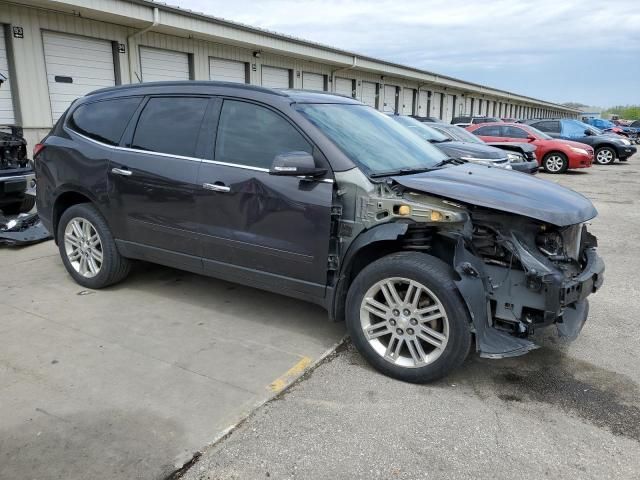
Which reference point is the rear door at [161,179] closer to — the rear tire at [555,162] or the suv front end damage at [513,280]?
the suv front end damage at [513,280]

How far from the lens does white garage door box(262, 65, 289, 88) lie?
17.6m

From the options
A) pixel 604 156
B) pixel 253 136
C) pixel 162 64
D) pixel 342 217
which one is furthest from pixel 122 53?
pixel 604 156

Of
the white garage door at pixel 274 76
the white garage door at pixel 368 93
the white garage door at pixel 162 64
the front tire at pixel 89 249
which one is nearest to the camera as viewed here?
the front tire at pixel 89 249

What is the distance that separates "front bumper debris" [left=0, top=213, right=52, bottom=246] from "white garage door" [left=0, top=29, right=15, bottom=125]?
531cm

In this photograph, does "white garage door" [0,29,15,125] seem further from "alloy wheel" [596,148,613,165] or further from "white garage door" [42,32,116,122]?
"alloy wheel" [596,148,613,165]

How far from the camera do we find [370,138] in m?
3.93

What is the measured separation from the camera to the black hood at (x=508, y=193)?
3.03 meters

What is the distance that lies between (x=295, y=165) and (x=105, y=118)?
2312 mm

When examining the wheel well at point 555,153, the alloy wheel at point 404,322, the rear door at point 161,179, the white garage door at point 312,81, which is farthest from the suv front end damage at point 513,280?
the white garage door at point 312,81

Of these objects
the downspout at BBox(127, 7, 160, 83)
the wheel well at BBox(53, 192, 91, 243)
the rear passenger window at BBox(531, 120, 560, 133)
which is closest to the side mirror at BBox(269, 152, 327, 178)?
the wheel well at BBox(53, 192, 91, 243)

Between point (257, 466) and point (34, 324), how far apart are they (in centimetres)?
251

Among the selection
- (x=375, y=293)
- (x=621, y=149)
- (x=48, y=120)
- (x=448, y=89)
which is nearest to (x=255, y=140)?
(x=375, y=293)

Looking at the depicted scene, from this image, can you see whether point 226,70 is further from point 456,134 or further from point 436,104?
point 436,104

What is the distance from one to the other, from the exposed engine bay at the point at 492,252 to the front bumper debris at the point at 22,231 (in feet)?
15.6
